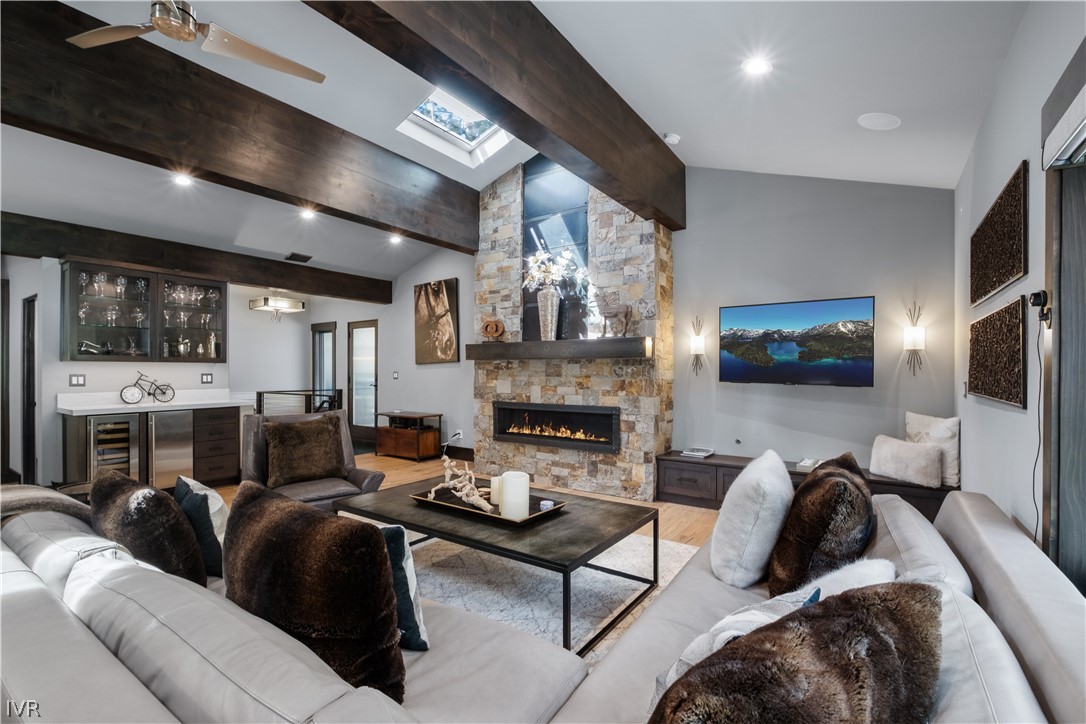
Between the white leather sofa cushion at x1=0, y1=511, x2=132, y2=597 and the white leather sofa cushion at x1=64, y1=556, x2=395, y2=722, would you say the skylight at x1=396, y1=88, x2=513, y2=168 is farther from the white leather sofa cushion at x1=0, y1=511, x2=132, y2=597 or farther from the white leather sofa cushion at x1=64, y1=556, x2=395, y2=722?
the white leather sofa cushion at x1=64, y1=556, x2=395, y2=722

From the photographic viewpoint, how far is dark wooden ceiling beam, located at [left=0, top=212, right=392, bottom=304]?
4719mm

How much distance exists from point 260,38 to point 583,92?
6.70 feet

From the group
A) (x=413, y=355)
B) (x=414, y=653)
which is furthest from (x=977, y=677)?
(x=413, y=355)

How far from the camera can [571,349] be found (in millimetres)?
5062

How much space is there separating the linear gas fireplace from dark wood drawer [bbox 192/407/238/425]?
2780mm

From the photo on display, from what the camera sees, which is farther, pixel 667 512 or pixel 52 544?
pixel 667 512

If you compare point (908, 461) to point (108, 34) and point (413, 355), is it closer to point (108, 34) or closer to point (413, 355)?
point (108, 34)

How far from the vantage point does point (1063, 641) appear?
0.88 meters

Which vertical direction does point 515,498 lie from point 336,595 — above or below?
below

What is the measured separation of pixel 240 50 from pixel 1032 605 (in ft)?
10.5

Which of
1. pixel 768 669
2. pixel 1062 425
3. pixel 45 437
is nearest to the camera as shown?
pixel 768 669

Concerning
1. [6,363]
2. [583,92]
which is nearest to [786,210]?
[583,92]

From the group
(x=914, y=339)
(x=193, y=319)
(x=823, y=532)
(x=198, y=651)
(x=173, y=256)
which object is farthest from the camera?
(x=193, y=319)

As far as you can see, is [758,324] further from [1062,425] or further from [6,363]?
[6,363]
